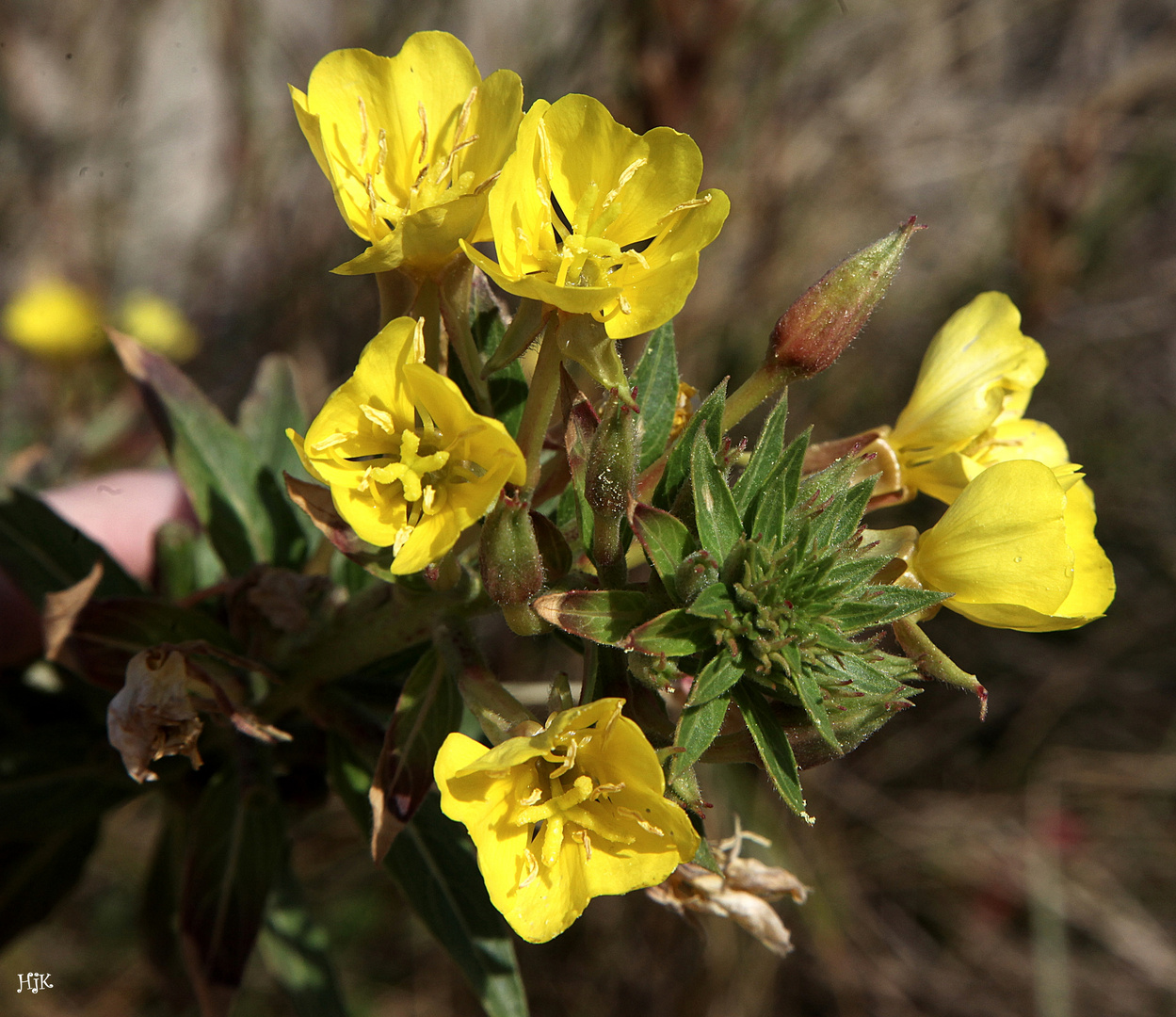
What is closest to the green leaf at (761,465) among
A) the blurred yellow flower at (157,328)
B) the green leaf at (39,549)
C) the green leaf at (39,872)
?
the green leaf at (39,549)

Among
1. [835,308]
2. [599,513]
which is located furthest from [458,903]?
[835,308]

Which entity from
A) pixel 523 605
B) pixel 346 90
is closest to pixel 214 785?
pixel 523 605

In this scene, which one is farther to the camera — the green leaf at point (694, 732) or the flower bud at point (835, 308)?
the flower bud at point (835, 308)

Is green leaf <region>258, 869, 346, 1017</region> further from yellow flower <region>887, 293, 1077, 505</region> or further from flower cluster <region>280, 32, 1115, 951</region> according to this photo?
yellow flower <region>887, 293, 1077, 505</region>

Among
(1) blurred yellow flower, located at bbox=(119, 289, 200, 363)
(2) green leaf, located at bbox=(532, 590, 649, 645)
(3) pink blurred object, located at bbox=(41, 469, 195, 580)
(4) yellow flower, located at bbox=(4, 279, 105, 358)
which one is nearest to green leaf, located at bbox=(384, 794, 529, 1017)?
(2) green leaf, located at bbox=(532, 590, 649, 645)

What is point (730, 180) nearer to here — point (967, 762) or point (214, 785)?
point (967, 762)

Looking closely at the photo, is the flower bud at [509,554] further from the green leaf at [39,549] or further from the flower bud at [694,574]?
the green leaf at [39,549]
